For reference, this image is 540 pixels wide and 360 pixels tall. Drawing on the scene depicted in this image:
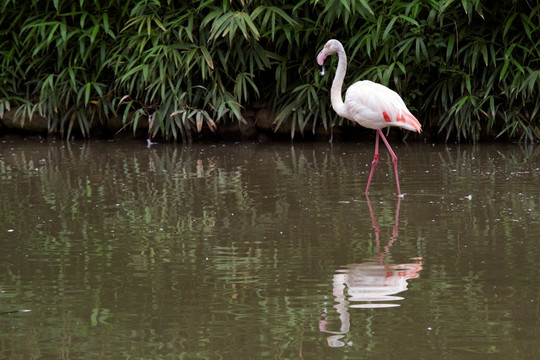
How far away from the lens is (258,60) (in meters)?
9.45

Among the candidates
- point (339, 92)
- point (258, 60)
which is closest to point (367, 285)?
point (339, 92)

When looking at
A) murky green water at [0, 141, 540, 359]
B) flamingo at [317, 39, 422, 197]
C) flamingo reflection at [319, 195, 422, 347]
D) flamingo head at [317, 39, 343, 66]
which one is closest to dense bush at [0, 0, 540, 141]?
murky green water at [0, 141, 540, 359]

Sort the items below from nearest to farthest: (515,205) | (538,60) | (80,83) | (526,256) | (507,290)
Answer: (507,290), (526,256), (515,205), (538,60), (80,83)

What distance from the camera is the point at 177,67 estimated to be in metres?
9.56

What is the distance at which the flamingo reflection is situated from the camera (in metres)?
3.54

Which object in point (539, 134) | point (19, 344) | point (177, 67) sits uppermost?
point (177, 67)

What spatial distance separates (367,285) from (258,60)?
573 cm

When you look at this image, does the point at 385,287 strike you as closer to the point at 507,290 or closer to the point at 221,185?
the point at 507,290

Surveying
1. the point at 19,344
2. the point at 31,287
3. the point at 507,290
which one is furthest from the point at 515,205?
the point at 19,344

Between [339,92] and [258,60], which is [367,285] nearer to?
[339,92]

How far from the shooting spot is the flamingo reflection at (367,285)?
3541 millimetres

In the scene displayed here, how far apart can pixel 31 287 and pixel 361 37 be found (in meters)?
5.84

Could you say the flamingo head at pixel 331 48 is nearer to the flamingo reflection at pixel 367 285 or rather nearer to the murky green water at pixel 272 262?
the murky green water at pixel 272 262

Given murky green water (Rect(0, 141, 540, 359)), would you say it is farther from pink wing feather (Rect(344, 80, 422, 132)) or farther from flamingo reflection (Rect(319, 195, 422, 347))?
pink wing feather (Rect(344, 80, 422, 132))
